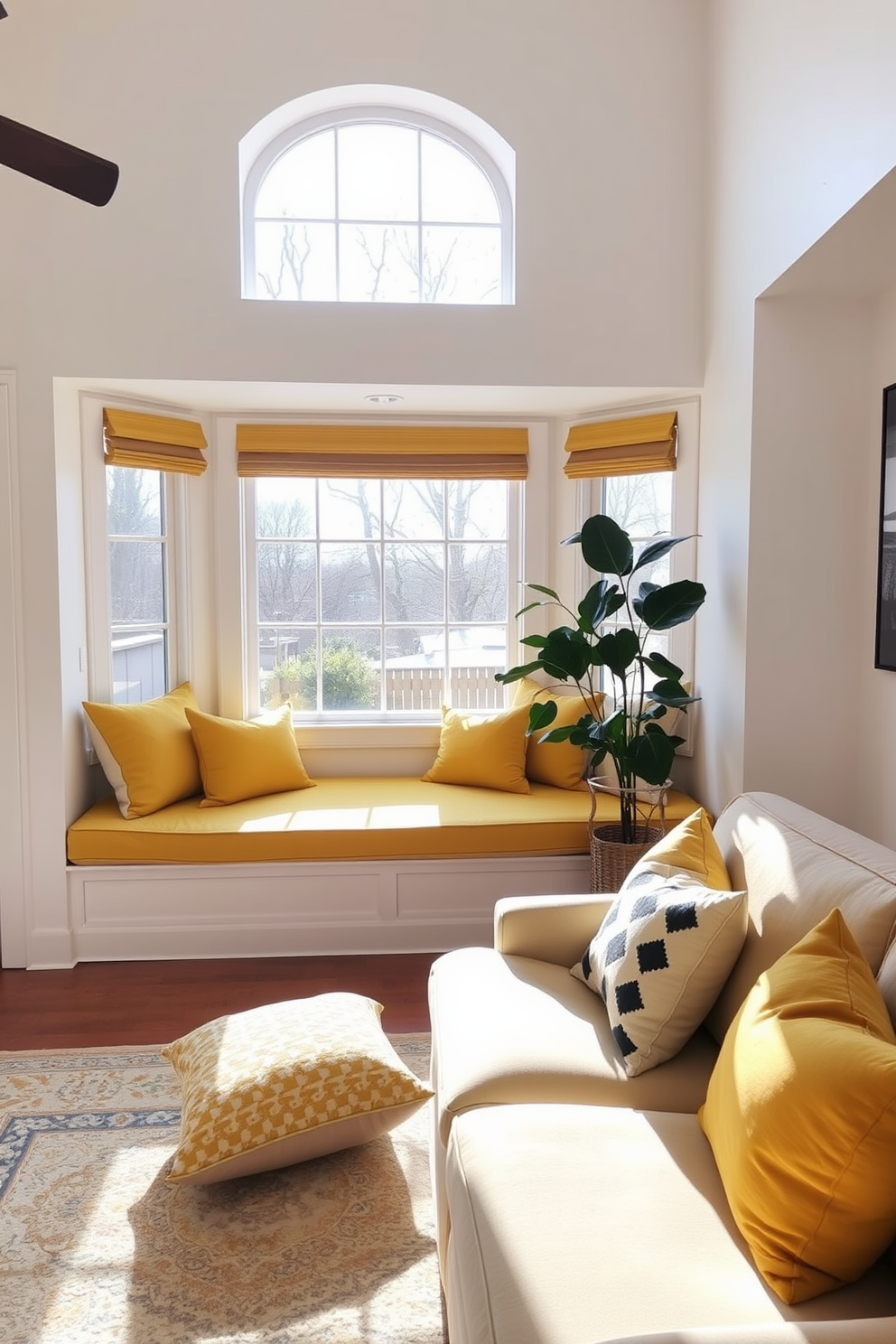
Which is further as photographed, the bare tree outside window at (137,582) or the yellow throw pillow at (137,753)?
the bare tree outside window at (137,582)

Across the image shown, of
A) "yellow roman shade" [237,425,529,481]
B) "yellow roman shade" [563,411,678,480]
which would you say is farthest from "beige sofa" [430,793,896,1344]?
"yellow roman shade" [237,425,529,481]

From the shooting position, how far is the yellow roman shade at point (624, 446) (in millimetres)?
3912

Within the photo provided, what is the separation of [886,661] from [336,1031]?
1945 mm

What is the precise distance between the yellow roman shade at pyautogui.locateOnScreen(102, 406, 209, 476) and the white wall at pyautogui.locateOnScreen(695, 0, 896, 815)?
2104 millimetres

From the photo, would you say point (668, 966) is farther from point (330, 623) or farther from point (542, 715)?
point (330, 623)

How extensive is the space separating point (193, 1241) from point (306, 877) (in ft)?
5.38

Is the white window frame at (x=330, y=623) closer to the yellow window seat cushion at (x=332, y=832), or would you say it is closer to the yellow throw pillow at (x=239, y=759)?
the yellow throw pillow at (x=239, y=759)

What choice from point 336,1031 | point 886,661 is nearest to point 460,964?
point 336,1031

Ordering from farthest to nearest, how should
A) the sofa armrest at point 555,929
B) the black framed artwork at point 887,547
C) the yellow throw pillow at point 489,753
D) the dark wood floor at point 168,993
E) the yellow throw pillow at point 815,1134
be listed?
1. the yellow throw pillow at point 489,753
2. the dark wood floor at point 168,993
3. the black framed artwork at point 887,547
4. the sofa armrest at point 555,929
5. the yellow throw pillow at point 815,1134

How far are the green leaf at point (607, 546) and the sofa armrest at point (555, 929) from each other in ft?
4.71

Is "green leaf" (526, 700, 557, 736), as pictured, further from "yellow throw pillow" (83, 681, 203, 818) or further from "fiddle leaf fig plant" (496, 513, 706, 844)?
"yellow throw pillow" (83, 681, 203, 818)

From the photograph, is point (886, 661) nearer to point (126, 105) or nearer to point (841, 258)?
point (841, 258)

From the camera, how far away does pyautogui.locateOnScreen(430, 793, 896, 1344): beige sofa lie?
4.07 ft

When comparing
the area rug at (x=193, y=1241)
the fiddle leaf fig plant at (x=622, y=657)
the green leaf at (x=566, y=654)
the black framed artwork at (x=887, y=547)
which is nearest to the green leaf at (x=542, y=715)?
the fiddle leaf fig plant at (x=622, y=657)
